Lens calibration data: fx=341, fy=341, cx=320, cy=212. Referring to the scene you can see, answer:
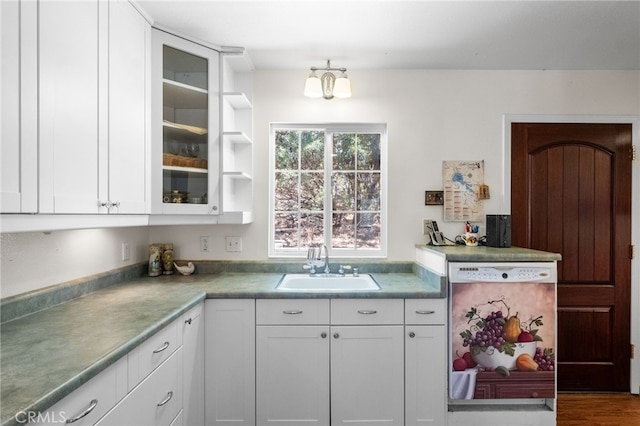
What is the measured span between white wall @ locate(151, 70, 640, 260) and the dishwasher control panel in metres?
0.60

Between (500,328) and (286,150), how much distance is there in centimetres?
184

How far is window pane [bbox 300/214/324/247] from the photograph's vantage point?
2.61 m

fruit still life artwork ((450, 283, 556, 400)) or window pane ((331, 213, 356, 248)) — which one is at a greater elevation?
window pane ((331, 213, 356, 248))

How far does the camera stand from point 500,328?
195 centimetres

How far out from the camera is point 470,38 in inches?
82.1

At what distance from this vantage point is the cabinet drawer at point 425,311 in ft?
6.38

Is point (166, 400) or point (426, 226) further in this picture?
point (426, 226)

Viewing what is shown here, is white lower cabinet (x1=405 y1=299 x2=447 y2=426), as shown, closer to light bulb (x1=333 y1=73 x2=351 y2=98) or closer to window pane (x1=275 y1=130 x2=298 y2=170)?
window pane (x1=275 y1=130 x2=298 y2=170)

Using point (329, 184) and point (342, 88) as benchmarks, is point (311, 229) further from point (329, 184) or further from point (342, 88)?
point (342, 88)

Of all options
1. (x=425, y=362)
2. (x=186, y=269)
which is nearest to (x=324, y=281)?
(x=425, y=362)

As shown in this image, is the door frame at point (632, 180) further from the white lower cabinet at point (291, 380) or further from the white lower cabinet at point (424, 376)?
the white lower cabinet at point (291, 380)

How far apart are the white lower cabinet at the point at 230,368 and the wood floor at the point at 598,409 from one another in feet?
6.50

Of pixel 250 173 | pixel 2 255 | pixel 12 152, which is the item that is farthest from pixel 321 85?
pixel 2 255
